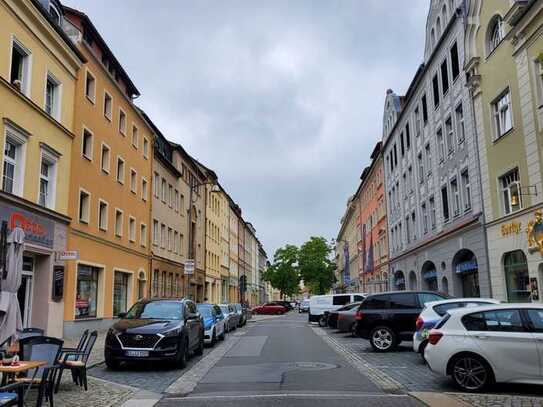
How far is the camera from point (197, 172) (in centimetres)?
5503

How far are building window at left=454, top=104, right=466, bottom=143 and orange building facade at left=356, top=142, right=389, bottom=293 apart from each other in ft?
69.1

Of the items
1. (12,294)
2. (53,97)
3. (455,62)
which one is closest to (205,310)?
(53,97)

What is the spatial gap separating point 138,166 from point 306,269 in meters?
59.9

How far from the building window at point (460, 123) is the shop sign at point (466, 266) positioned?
18.5 ft

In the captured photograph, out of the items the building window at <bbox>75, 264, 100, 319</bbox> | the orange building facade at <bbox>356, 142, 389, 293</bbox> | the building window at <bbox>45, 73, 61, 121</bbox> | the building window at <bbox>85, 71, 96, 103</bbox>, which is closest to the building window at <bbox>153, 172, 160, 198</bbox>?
the building window at <bbox>75, 264, 100, 319</bbox>

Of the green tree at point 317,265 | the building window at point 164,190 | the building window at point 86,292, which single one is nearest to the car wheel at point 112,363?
the building window at point 86,292

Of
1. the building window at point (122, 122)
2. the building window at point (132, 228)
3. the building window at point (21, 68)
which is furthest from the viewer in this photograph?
the building window at point (132, 228)

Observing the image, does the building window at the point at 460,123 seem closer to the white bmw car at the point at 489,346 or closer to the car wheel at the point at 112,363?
the white bmw car at the point at 489,346

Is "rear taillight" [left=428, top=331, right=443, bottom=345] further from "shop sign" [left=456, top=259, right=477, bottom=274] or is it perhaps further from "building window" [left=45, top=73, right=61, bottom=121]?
"building window" [left=45, top=73, right=61, bottom=121]

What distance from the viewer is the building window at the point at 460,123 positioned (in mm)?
26922

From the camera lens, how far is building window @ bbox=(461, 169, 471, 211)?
26328 mm

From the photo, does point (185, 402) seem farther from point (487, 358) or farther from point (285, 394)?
point (487, 358)

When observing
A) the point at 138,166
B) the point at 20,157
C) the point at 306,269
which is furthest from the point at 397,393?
the point at 306,269

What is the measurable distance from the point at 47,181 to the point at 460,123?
1844cm
